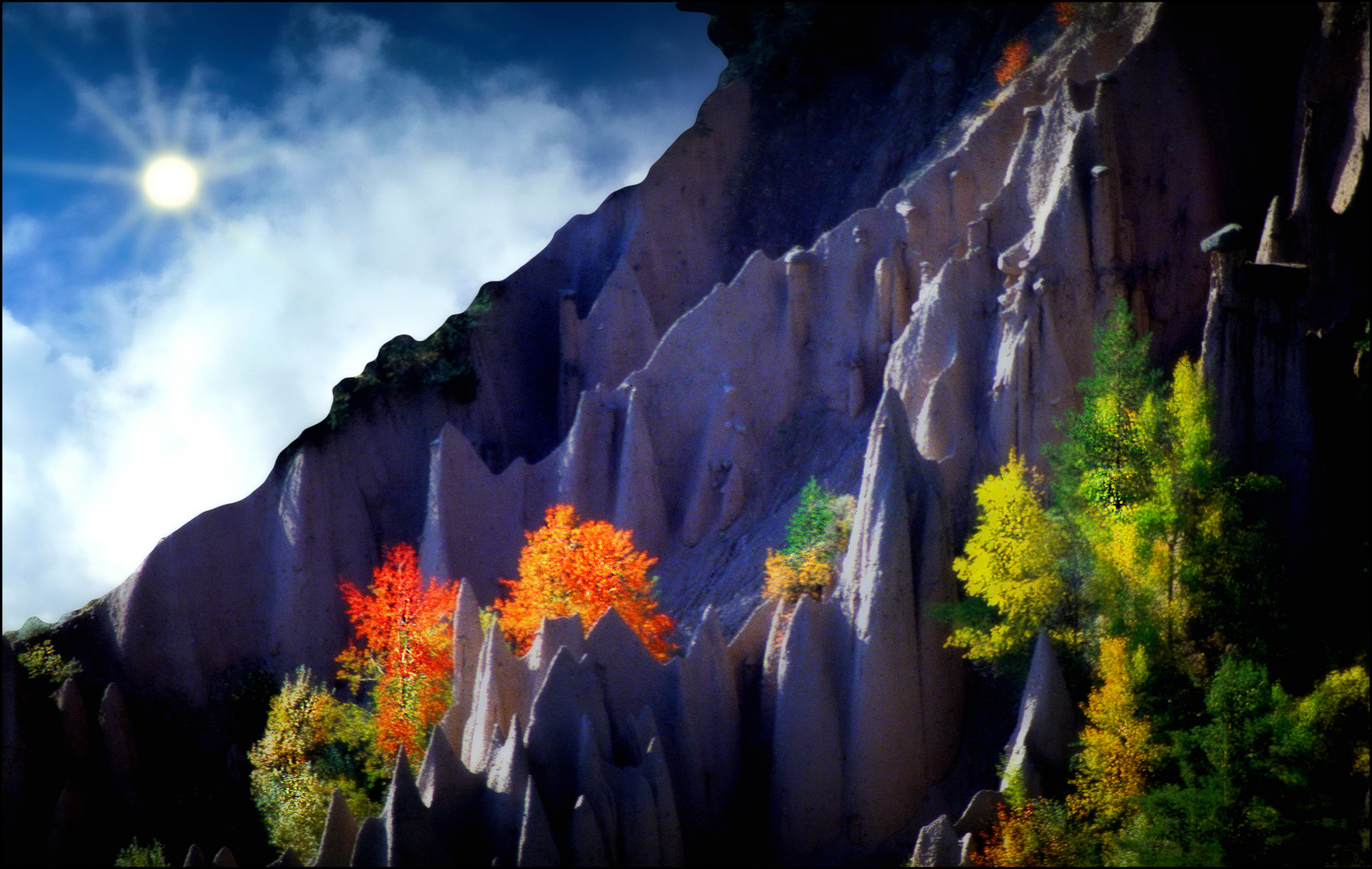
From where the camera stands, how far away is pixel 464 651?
78.4 feet

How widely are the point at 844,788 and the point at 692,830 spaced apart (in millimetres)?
3119

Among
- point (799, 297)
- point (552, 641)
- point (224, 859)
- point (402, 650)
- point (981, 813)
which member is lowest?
point (981, 813)

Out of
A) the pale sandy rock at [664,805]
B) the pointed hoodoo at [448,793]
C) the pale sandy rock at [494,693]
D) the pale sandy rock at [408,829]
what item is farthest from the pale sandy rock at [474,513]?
the pale sandy rock at [664,805]

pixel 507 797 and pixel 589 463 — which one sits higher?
pixel 589 463

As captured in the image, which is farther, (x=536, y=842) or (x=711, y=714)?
(x=711, y=714)

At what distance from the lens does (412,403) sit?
3284cm

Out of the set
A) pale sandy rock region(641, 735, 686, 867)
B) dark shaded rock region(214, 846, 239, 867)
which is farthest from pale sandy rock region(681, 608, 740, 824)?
dark shaded rock region(214, 846, 239, 867)

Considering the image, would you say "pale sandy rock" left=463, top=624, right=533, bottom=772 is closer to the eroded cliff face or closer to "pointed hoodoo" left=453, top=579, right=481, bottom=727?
the eroded cliff face

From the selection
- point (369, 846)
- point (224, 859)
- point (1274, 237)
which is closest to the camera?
point (369, 846)

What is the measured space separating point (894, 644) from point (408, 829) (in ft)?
31.6

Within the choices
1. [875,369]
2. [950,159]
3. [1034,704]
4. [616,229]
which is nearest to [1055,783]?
[1034,704]

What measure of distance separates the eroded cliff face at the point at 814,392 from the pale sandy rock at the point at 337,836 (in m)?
2.33

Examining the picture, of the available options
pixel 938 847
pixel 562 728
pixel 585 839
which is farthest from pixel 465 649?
pixel 938 847

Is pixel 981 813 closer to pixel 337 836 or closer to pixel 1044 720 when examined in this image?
pixel 1044 720
